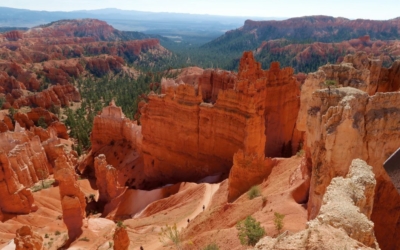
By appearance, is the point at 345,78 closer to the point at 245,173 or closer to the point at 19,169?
the point at 245,173

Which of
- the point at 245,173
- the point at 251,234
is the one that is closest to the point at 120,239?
the point at 251,234

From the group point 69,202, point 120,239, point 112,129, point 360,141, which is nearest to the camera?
point 360,141

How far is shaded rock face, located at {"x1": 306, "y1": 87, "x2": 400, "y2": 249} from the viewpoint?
11.0m

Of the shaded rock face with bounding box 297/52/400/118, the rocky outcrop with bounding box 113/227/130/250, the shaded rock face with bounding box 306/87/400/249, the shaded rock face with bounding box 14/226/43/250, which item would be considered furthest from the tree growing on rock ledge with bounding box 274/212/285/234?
the shaded rock face with bounding box 14/226/43/250

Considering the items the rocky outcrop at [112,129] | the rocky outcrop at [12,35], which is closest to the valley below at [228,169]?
the rocky outcrop at [112,129]

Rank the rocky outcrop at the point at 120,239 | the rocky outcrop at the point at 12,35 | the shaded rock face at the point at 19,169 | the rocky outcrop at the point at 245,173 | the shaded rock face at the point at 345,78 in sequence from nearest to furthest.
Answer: the rocky outcrop at the point at 120,239 < the shaded rock face at the point at 345,78 < the rocky outcrop at the point at 245,173 < the shaded rock face at the point at 19,169 < the rocky outcrop at the point at 12,35

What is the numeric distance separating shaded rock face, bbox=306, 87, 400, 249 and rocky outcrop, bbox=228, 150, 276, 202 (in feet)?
21.9

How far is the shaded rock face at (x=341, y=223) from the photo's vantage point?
6.27m

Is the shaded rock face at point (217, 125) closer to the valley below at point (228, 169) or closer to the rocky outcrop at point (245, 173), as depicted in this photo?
the valley below at point (228, 169)

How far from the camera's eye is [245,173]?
1897cm

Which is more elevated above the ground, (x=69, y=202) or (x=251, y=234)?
(x=251, y=234)

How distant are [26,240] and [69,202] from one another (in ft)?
18.2

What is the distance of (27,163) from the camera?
30.6 m

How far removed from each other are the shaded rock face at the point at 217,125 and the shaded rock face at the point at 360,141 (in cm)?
1035
